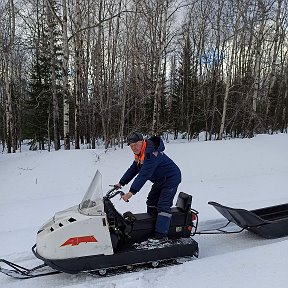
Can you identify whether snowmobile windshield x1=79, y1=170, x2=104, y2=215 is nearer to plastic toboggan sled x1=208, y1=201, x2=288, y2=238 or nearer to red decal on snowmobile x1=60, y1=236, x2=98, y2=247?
red decal on snowmobile x1=60, y1=236, x2=98, y2=247

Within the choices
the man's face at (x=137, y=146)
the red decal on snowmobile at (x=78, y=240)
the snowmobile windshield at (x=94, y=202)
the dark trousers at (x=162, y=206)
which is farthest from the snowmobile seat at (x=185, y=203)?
the red decal on snowmobile at (x=78, y=240)

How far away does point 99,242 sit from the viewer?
3979 mm

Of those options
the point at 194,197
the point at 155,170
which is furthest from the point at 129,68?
the point at 155,170

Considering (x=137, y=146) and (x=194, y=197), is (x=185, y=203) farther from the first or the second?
(x=194, y=197)

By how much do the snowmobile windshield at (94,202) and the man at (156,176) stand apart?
32cm

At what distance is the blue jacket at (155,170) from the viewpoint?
429 cm

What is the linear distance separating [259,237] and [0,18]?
16.4 m

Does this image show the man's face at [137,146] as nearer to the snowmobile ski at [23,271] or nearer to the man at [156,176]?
the man at [156,176]

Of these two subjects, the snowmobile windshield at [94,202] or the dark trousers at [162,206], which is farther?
the dark trousers at [162,206]

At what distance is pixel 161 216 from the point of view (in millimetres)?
4406

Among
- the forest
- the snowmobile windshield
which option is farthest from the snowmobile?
the forest

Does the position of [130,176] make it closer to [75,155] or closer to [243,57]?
[75,155]

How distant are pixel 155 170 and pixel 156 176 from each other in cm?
9

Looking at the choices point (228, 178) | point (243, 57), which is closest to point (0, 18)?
point (228, 178)
